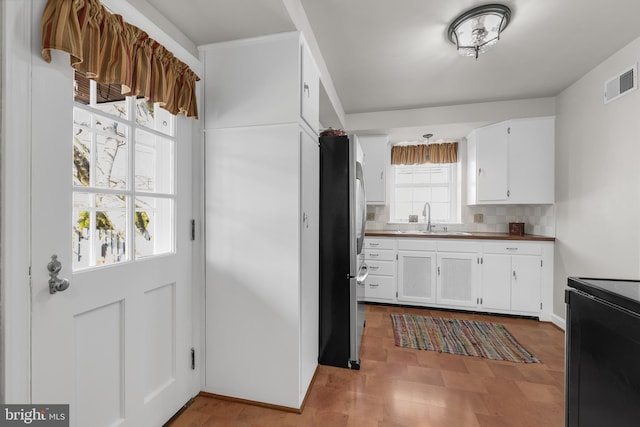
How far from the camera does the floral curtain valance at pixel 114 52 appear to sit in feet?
3.01

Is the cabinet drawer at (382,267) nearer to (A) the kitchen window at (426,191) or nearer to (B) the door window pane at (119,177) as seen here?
(A) the kitchen window at (426,191)

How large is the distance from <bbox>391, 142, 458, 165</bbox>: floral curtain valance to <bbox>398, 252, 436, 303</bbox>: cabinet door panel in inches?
59.0

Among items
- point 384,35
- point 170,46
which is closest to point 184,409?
point 170,46

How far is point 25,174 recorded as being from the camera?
88 cm

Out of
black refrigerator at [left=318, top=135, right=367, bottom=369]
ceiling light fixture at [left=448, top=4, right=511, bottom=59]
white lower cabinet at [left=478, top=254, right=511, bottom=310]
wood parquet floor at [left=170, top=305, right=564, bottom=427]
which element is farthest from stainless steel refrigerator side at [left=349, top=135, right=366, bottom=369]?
white lower cabinet at [left=478, top=254, right=511, bottom=310]

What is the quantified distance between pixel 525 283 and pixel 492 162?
1447 mm

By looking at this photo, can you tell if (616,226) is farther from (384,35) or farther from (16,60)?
(16,60)

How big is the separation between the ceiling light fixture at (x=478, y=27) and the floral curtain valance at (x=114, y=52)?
1762mm

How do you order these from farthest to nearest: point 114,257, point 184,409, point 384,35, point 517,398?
point 384,35 → point 517,398 → point 184,409 → point 114,257

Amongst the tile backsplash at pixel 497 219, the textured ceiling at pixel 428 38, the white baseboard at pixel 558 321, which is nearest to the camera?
the textured ceiling at pixel 428 38

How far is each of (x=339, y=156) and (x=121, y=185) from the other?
1374 millimetres

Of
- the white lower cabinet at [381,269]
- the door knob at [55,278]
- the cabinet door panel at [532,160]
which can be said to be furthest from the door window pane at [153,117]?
the cabinet door panel at [532,160]

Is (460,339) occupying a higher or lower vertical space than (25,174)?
lower

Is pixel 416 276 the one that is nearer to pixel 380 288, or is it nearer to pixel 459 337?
pixel 380 288
